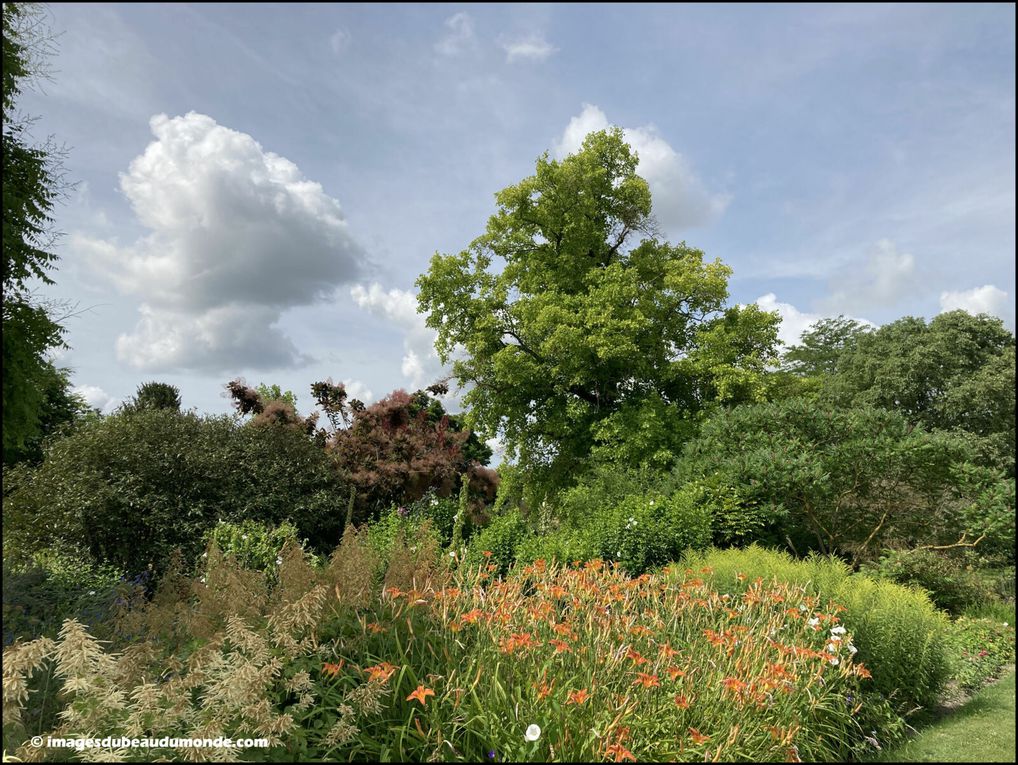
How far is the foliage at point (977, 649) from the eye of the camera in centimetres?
571

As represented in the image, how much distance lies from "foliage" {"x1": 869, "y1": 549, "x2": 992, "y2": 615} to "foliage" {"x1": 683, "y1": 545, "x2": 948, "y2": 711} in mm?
2250

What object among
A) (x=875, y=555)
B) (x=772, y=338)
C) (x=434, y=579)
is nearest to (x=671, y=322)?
(x=772, y=338)

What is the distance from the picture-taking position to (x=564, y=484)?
15.2 meters

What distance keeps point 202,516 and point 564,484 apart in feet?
26.9

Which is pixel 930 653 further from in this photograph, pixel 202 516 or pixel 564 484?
pixel 564 484

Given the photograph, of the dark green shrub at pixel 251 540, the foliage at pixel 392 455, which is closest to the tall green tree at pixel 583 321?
the foliage at pixel 392 455

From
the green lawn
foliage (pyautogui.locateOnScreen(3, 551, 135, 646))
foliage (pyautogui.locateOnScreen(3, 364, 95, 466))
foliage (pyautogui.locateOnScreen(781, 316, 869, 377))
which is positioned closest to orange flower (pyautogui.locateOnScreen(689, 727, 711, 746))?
the green lawn

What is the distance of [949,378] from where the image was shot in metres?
17.1

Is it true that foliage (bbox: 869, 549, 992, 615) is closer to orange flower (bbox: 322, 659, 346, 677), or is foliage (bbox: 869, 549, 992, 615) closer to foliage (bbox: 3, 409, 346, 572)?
orange flower (bbox: 322, 659, 346, 677)

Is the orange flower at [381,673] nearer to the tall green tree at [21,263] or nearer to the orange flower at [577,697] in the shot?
the orange flower at [577,697]

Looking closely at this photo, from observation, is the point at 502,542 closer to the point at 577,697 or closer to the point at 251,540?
the point at 251,540

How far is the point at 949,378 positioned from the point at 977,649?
12950 millimetres

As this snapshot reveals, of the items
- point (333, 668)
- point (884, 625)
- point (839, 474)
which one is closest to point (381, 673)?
point (333, 668)

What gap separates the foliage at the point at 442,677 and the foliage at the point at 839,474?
4.17 m
